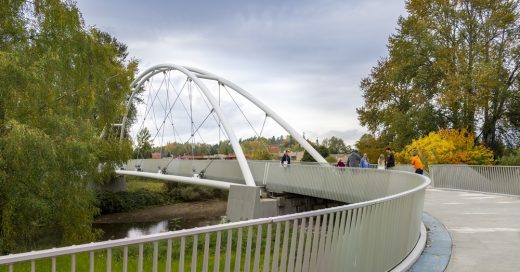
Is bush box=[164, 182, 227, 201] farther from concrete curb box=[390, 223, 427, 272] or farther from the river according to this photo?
concrete curb box=[390, 223, 427, 272]

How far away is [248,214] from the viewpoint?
20062 mm

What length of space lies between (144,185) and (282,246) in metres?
44.7

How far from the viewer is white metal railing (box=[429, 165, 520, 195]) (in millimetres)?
18906

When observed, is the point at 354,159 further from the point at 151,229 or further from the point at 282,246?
the point at 282,246

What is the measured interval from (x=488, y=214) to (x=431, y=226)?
313 cm

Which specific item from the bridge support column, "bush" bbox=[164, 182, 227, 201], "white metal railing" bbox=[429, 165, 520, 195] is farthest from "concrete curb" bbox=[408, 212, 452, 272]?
Answer: "bush" bbox=[164, 182, 227, 201]

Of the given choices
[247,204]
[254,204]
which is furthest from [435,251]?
[247,204]

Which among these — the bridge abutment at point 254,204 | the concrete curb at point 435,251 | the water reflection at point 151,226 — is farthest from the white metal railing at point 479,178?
the water reflection at point 151,226

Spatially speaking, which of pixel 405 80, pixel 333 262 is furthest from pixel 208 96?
pixel 333 262

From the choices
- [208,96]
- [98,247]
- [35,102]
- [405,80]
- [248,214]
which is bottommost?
[248,214]

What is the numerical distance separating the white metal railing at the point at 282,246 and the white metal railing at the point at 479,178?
12825 millimetres

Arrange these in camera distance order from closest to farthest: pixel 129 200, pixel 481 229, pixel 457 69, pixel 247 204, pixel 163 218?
pixel 481 229, pixel 247 204, pixel 457 69, pixel 163 218, pixel 129 200

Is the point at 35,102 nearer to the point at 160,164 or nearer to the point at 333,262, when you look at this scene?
the point at 333,262

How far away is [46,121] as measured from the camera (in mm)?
11086
